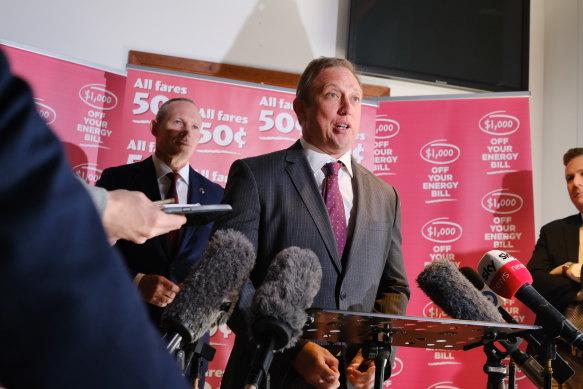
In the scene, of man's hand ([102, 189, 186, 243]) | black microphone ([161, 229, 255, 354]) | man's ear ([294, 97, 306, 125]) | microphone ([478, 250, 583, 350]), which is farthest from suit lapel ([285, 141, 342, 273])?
man's hand ([102, 189, 186, 243])

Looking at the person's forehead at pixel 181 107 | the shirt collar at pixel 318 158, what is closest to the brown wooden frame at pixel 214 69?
the person's forehead at pixel 181 107

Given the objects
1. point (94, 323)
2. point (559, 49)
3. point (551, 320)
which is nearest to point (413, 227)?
point (559, 49)

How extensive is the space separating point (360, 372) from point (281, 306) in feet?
2.47

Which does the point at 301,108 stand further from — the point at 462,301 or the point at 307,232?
the point at 462,301

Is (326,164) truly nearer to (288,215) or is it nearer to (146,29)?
(288,215)

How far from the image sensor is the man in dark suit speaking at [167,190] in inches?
113

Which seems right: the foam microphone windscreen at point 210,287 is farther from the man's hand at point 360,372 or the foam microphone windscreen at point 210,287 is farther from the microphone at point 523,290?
the microphone at point 523,290

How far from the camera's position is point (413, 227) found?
451 cm

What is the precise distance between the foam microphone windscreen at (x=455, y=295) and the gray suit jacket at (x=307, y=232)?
0.25 meters

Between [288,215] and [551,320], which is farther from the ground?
[288,215]

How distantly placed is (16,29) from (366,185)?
3167 millimetres

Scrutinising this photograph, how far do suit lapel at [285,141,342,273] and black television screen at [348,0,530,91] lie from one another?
9.13 ft

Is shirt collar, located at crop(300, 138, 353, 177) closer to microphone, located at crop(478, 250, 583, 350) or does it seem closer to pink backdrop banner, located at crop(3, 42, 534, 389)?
microphone, located at crop(478, 250, 583, 350)

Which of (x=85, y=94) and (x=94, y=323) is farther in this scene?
(x=85, y=94)
